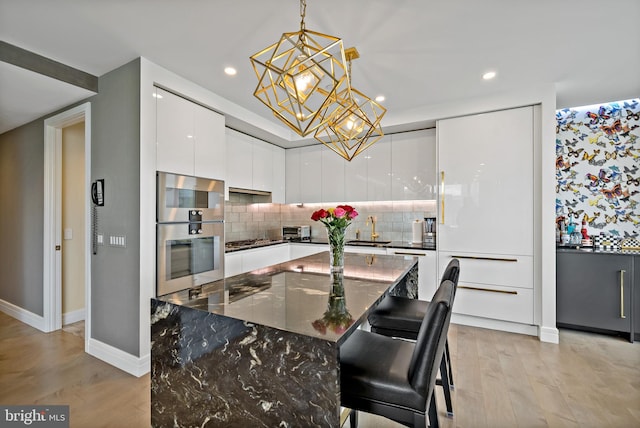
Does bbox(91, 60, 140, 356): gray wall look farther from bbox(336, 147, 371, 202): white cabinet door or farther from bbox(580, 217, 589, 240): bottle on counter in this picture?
bbox(580, 217, 589, 240): bottle on counter

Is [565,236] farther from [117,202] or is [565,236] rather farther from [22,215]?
[22,215]

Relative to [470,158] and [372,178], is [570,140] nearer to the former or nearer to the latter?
[470,158]

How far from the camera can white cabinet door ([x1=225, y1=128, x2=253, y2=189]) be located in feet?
12.0

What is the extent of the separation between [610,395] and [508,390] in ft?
2.21

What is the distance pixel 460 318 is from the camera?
132 inches

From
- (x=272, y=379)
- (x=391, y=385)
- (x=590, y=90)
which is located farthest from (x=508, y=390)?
(x=590, y=90)

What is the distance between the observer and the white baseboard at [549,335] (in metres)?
2.85

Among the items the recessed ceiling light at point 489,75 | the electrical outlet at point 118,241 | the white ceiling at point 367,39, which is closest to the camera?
the white ceiling at point 367,39

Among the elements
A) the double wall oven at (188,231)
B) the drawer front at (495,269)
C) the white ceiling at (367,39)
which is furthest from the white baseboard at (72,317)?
the drawer front at (495,269)

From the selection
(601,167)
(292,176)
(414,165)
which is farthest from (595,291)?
(292,176)

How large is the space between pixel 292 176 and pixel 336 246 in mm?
2951

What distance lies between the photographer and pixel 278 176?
15.0 feet

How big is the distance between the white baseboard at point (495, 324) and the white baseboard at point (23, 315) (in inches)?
183

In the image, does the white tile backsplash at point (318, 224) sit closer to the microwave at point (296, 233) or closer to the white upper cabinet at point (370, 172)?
the microwave at point (296, 233)
